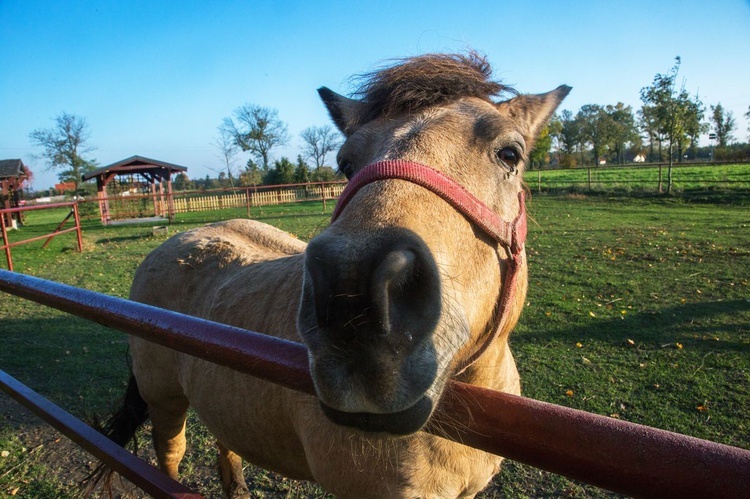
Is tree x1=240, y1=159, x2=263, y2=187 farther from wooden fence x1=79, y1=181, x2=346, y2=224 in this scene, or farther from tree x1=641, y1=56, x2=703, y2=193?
tree x1=641, y1=56, x2=703, y2=193

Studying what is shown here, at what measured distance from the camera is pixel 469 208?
1.56 metres

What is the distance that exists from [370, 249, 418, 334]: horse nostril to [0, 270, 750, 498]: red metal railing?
240mm

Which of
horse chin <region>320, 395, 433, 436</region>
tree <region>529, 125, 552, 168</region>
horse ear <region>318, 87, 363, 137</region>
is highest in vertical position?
horse ear <region>318, 87, 363, 137</region>

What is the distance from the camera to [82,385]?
5.05m

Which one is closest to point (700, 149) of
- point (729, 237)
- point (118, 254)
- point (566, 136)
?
point (566, 136)

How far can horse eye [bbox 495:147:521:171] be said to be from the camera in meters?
1.89

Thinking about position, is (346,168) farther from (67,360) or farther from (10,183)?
(10,183)

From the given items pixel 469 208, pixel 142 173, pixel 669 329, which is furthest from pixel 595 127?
pixel 469 208

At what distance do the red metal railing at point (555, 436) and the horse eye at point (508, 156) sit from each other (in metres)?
1.10

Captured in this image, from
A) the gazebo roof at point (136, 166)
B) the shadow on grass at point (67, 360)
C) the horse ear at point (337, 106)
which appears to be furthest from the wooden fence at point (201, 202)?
the horse ear at point (337, 106)

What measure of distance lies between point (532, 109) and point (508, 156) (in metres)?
0.68

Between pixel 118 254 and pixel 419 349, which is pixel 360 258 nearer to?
pixel 419 349

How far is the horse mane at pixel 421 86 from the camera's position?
6.37ft

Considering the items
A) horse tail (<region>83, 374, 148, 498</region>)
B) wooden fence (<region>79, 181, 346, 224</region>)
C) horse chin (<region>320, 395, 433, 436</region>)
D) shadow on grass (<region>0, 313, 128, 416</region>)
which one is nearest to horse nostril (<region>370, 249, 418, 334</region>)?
horse chin (<region>320, 395, 433, 436</region>)
